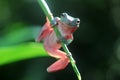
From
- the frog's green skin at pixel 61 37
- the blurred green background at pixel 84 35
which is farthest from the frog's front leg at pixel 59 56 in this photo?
the blurred green background at pixel 84 35

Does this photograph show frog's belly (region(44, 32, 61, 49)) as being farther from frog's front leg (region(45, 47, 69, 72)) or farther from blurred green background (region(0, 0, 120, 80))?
blurred green background (region(0, 0, 120, 80))

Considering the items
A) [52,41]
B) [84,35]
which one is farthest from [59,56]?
[84,35]

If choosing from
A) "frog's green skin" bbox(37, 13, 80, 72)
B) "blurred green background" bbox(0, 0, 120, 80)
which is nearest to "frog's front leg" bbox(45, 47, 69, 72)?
"frog's green skin" bbox(37, 13, 80, 72)

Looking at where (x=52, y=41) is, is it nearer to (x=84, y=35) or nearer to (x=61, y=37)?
(x=61, y=37)

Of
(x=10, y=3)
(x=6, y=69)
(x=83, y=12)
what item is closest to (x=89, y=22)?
(x=83, y=12)

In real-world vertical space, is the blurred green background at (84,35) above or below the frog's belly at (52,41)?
below

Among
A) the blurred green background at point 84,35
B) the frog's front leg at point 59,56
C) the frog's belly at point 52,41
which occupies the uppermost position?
the frog's belly at point 52,41

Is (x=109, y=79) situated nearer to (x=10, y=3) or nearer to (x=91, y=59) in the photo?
(x=91, y=59)

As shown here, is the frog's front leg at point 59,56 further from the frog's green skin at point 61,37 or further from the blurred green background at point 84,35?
the blurred green background at point 84,35
